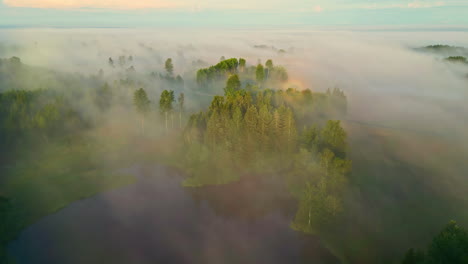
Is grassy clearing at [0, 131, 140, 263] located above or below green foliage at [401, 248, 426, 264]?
below

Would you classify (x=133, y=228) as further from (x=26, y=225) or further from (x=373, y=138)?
(x=373, y=138)

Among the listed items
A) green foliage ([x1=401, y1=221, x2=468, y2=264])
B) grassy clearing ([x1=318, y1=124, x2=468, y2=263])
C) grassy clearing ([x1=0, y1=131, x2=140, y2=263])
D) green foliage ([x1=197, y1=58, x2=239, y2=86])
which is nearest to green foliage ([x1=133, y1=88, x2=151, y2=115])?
grassy clearing ([x1=0, y1=131, x2=140, y2=263])

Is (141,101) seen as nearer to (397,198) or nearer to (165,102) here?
(165,102)

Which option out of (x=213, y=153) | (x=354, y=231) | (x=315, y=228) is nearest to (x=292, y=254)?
(x=315, y=228)

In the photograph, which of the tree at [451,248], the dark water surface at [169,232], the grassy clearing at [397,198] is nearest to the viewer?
the tree at [451,248]

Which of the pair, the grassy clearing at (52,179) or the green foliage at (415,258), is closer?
the green foliage at (415,258)

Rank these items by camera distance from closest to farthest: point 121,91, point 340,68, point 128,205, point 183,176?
point 128,205, point 183,176, point 121,91, point 340,68

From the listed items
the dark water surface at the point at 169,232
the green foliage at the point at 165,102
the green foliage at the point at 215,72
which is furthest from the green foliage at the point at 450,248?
the green foliage at the point at 215,72

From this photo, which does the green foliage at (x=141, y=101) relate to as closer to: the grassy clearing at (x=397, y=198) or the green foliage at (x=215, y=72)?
the green foliage at (x=215, y=72)

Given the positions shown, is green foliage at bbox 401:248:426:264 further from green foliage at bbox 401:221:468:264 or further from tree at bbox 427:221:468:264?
tree at bbox 427:221:468:264
